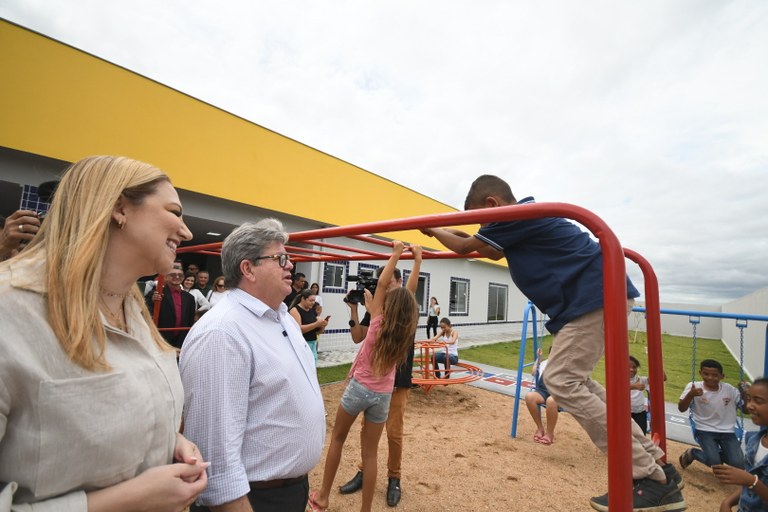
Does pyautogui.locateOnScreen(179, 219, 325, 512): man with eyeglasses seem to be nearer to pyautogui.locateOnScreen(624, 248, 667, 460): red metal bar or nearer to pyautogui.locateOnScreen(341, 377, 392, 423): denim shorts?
pyautogui.locateOnScreen(341, 377, 392, 423): denim shorts

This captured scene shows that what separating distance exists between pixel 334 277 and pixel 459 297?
636 centimetres

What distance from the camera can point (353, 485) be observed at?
125 inches

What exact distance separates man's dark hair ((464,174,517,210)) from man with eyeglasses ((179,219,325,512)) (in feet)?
3.10

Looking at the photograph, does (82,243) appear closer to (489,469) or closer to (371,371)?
(371,371)

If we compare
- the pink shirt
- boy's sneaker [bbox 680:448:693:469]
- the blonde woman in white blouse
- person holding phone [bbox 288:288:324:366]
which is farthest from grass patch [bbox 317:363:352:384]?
the blonde woman in white blouse

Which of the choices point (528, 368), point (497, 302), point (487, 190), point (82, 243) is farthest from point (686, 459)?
point (497, 302)

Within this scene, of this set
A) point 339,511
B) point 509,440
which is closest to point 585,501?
point 509,440

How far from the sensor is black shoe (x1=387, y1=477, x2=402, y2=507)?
304 cm

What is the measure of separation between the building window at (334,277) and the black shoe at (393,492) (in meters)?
6.75

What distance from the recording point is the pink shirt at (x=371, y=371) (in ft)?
8.63

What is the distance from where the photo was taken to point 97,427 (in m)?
0.74

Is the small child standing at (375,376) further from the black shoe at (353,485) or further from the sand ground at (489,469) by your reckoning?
the sand ground at (489,469)

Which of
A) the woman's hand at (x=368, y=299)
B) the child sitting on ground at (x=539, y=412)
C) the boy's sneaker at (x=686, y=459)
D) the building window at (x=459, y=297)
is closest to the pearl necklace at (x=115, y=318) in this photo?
the woman's hand at (x=368, y=299)

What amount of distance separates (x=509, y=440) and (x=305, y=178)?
669cm
